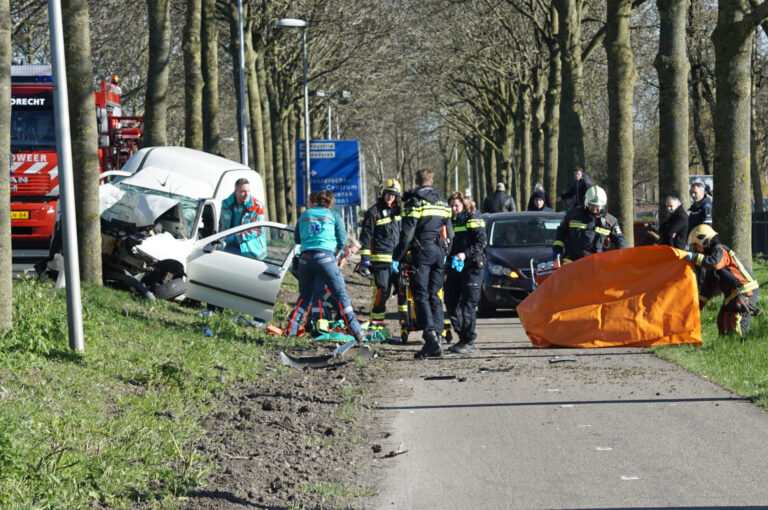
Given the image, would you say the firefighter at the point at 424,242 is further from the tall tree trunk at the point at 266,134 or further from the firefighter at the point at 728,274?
the tall tree trunk at the point at 266,134

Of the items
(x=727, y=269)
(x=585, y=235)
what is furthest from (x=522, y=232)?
(x=727, y=269)

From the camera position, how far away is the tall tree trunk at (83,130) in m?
13.4

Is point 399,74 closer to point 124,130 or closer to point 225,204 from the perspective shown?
point 124,130

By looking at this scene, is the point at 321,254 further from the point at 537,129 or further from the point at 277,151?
the point at 537,129

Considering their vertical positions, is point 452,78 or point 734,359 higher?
point 452,78

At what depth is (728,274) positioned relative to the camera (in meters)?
10.9

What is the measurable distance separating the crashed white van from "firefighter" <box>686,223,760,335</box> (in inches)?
210

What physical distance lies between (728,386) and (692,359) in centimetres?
151

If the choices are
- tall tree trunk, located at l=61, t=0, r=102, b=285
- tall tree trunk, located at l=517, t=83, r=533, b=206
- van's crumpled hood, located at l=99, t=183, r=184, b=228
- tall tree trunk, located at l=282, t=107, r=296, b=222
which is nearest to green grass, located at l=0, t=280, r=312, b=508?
tall tree trunk, located at l=61, t=0, r=102, b=285

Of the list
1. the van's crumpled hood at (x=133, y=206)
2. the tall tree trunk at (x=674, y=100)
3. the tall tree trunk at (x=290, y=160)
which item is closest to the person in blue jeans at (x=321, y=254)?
the van's crumpled hood at (x=133, y=206)

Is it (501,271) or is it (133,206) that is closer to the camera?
(133,206)

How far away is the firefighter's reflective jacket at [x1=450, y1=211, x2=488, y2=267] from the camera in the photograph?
12445 millimetres

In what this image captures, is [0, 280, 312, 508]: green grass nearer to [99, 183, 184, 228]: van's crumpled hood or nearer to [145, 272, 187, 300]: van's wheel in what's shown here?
[145, 272, 187, 300]: van's wheel

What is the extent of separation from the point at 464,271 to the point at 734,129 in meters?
4.79
